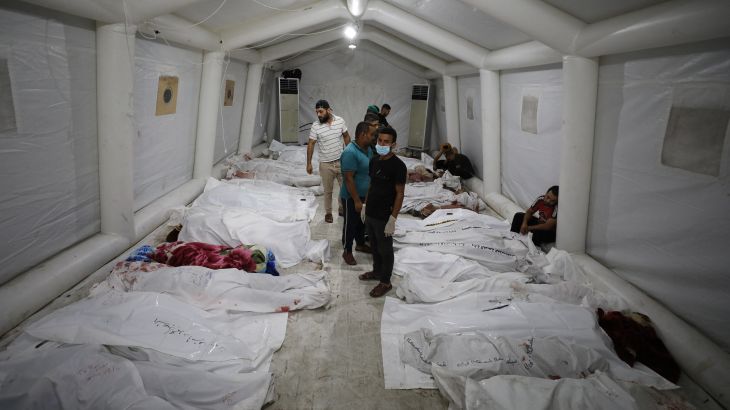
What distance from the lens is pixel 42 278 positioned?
10.1ft

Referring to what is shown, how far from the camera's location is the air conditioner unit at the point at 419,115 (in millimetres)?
10809

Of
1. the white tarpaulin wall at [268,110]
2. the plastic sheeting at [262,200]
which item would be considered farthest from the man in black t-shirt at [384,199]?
the white tarpaulin wall at [268,110]

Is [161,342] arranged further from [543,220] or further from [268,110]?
[268,110]

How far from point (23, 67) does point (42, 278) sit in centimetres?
151

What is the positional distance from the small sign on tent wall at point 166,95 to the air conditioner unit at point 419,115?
6.80 metres

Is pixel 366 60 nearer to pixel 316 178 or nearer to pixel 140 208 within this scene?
pixel 316 178

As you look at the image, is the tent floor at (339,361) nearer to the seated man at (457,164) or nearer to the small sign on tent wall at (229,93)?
the seated man at (457,164)

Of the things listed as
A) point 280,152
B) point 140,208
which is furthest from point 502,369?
point 280,152

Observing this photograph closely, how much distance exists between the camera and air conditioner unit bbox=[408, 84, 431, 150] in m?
10.8

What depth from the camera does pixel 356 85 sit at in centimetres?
1162

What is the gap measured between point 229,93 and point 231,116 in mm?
630

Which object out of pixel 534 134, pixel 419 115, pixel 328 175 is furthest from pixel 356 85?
pixel 534 134

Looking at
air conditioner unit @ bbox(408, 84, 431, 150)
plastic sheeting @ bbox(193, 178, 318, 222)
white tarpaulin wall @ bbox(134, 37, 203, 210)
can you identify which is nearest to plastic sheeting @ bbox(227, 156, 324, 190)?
plastic sheeting @ bbox(193, 178, 318, 222)

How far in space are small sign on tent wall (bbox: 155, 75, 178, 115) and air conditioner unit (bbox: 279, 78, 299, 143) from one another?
18.4 ft
